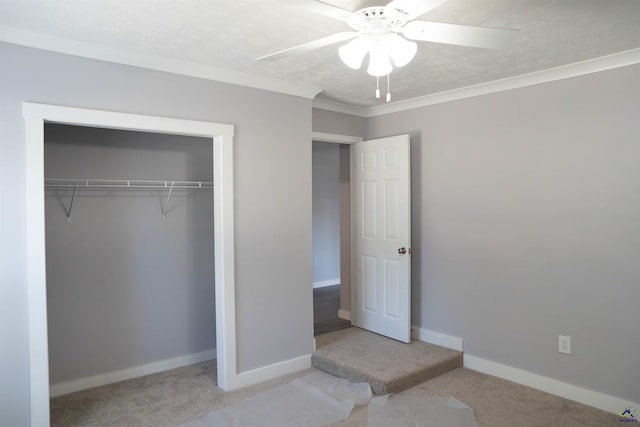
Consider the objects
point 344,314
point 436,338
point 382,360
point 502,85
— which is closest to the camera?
point 502,85

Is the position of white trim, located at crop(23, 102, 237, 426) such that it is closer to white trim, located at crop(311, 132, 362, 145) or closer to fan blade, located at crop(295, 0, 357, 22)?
white trim, located at crop(311, 132, 362, 145)

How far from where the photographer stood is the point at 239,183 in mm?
3430

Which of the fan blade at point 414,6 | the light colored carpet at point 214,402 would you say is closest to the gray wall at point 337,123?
the light colored carpet at point 214,402

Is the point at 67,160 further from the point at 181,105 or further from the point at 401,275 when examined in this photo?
the point at 401,275

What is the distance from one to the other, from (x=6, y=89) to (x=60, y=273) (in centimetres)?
146

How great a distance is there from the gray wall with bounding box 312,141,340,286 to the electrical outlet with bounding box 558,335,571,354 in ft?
14.2

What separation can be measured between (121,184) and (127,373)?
5.11 ft

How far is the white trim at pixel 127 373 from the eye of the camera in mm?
3326

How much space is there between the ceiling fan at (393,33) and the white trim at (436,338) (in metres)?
2.86

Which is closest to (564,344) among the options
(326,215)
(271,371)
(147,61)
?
(271,371)

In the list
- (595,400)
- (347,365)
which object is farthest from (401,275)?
(595,400)

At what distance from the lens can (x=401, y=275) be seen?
4160 millimetres

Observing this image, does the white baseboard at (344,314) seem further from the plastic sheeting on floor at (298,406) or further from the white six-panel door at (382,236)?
the plastic sheeting on floor at (298,406)

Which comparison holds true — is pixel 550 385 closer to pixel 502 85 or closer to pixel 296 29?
pixel 502 85
